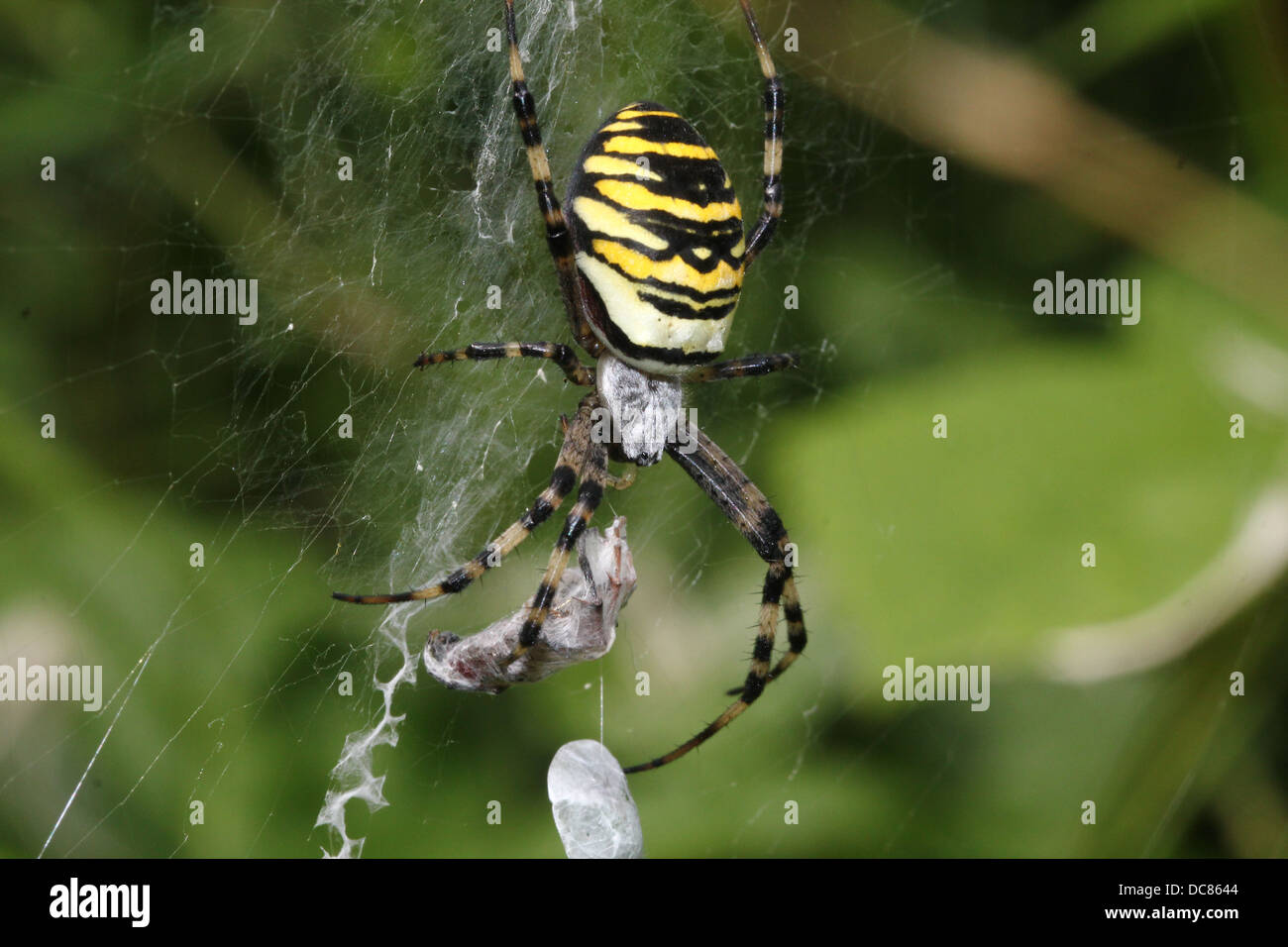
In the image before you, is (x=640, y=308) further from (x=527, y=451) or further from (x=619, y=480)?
(x=527, y=451)

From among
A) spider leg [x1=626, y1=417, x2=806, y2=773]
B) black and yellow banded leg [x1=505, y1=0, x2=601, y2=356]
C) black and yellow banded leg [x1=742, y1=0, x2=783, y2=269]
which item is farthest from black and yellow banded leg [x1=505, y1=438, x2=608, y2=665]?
black and yellow banded leg [x1=742, y1=0, x2=783, y2=269]

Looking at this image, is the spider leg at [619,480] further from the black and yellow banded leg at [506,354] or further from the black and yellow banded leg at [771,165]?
the black and yellow banded leg at [771,165]

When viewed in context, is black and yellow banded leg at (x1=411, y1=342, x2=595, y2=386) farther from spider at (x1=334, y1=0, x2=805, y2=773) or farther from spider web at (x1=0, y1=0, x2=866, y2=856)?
spider web at (x1=0, y1=0, x2=866, y2=856)

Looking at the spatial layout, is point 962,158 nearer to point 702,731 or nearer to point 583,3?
point 583,3

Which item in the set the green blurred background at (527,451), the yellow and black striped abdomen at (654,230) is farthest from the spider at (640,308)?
the green blurred background at (527,451)

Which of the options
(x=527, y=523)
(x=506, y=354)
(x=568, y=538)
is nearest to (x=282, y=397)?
(x=506, y=354)

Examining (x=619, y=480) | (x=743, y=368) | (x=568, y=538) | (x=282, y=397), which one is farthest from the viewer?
(x=743, y=368)
